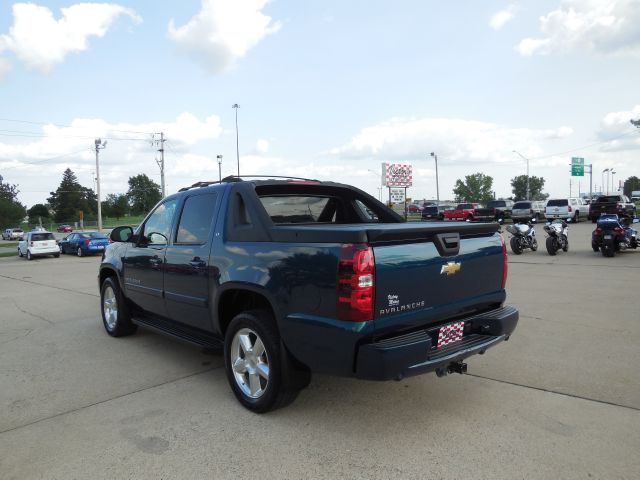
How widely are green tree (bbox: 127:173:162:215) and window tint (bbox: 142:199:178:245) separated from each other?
147m

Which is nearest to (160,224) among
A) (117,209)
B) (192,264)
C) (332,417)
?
(192,264)

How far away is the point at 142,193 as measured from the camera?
148m

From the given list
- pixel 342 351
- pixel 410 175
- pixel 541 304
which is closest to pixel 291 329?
pixel 342 351

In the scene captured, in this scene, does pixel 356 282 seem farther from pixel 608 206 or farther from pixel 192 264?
pixel 608 206

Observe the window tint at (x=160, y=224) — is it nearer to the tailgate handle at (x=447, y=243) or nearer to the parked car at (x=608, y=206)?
the tailgate handle at (x=447, y=243)

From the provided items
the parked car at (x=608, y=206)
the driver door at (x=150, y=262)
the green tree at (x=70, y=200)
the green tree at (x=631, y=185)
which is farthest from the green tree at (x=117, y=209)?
the green tree at (x=631, y=185)

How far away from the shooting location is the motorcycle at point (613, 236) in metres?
13.1

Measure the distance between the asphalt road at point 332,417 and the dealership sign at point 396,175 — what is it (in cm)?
4064

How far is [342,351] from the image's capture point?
9.93 feet

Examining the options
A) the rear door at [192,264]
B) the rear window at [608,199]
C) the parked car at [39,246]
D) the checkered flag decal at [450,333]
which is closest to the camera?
the checkered flag decal at [450,333]

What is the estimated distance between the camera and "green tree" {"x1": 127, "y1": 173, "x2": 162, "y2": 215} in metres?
146

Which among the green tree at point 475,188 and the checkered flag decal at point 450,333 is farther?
the green tree at point 475,188

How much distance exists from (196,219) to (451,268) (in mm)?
2461

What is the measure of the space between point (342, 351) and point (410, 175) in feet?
151
